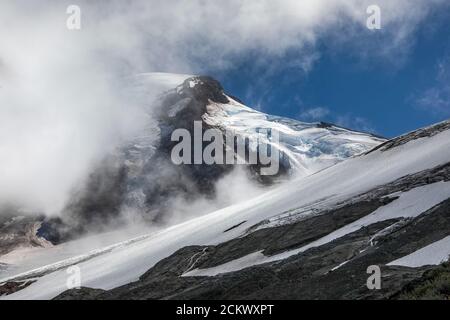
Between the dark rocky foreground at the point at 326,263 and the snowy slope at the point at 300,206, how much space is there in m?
1.91

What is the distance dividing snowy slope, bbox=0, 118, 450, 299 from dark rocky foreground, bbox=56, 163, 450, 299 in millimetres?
1909

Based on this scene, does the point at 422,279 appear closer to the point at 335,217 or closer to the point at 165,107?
the point at 335,217

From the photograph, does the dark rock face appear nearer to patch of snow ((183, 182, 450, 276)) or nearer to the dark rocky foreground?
the dark rocky foreground

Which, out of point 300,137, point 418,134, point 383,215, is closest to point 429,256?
point 383,215

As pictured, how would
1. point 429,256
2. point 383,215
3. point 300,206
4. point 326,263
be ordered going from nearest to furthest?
point 429,256 < point 326,263 < point 383,215 < point 300,206

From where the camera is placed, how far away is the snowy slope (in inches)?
1598

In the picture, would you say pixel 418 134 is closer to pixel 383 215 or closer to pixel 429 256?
pixel 383 215

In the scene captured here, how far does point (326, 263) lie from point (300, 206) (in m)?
18.9

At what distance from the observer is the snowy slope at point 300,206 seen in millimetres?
40594

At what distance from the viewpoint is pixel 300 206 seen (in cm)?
4531

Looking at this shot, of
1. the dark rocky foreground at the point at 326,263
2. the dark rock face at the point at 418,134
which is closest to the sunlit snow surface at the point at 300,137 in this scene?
the dark rock face at the point at 418,134

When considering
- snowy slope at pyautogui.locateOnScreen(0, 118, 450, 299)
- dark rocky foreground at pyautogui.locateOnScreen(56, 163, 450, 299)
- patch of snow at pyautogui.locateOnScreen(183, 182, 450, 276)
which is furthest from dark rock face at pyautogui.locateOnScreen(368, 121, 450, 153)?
patch of snow at pyautogui.locateOnScreen(183, 182, 450, 276)
